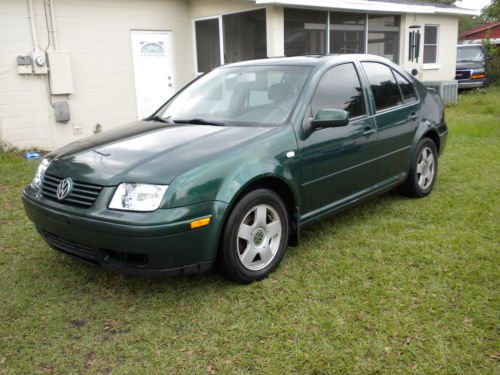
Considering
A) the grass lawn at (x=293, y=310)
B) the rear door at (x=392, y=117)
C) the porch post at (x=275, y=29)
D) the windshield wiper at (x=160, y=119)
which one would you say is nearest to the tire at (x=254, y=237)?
the grass lawn at (x=293, y=310)

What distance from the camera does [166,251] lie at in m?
3.02

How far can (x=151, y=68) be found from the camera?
10.5 m

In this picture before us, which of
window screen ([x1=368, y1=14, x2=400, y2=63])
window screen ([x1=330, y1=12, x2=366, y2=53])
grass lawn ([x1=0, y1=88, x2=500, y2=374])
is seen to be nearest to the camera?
grass lawn ([x1=0, y1=88, x2=500, y2=374])

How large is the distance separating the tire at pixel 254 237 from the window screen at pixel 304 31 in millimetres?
7340

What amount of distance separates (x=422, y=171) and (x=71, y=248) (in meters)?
3.92

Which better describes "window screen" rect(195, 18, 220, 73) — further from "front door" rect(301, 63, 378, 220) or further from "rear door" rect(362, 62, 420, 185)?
"front door" rect(301, 63, 378, 220)

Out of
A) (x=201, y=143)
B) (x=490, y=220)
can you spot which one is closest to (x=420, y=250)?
(x=490, y=220)

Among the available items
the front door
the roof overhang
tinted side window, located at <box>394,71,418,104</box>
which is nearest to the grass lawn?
the front door

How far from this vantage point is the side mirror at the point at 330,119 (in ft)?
12.2

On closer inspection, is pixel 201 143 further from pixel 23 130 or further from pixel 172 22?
pixel 172 22

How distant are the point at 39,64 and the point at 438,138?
7.09 m

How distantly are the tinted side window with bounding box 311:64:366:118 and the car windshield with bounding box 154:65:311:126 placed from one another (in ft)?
0.63

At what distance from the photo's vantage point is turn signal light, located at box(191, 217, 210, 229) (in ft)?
10.0

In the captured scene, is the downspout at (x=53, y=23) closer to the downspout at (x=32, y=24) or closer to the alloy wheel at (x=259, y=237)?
the downspout at (x=32, y=24)
